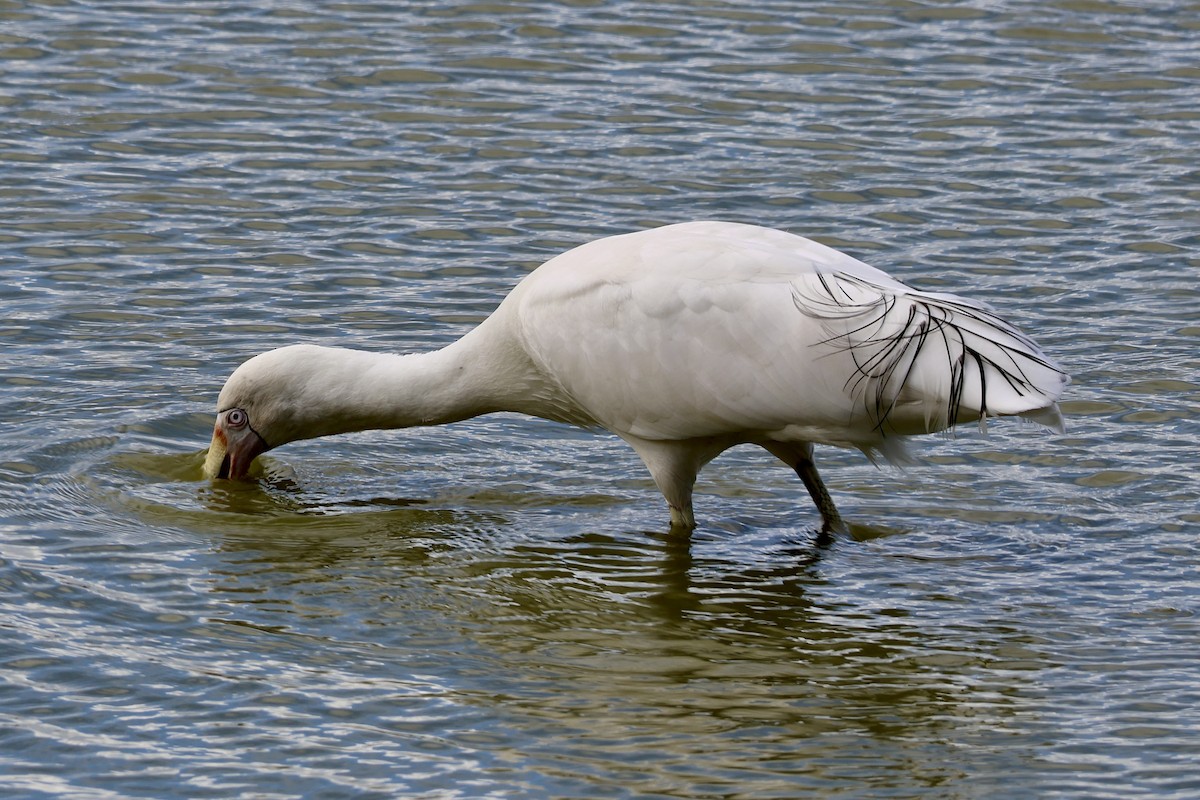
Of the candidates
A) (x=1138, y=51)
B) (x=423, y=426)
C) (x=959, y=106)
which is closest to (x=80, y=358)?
(x=423, y=426)

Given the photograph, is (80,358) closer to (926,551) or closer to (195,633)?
(195,633)

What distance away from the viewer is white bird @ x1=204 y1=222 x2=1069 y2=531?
28.6 feet

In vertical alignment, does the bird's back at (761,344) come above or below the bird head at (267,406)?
above

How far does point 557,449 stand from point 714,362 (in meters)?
2.07

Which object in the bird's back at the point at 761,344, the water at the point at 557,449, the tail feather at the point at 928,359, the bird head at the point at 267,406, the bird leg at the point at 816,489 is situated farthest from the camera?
the bird head at the point at 267,406

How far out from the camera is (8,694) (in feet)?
24.8

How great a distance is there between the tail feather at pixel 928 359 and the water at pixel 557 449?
869 mm

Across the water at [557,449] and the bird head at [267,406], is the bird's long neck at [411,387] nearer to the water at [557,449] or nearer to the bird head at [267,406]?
the bird head at [267,406]

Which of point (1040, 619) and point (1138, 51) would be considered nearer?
point (1040, 619)

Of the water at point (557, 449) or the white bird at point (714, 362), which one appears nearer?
the water at point (557, 449)

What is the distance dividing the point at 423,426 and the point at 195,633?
2.59 m

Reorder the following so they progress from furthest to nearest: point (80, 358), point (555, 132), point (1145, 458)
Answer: point (555, 132)
point (80, 358)
point (1145, 458)

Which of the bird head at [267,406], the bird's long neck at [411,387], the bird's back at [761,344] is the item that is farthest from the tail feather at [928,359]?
the bird head at [267,406]

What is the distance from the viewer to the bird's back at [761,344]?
8.69m
